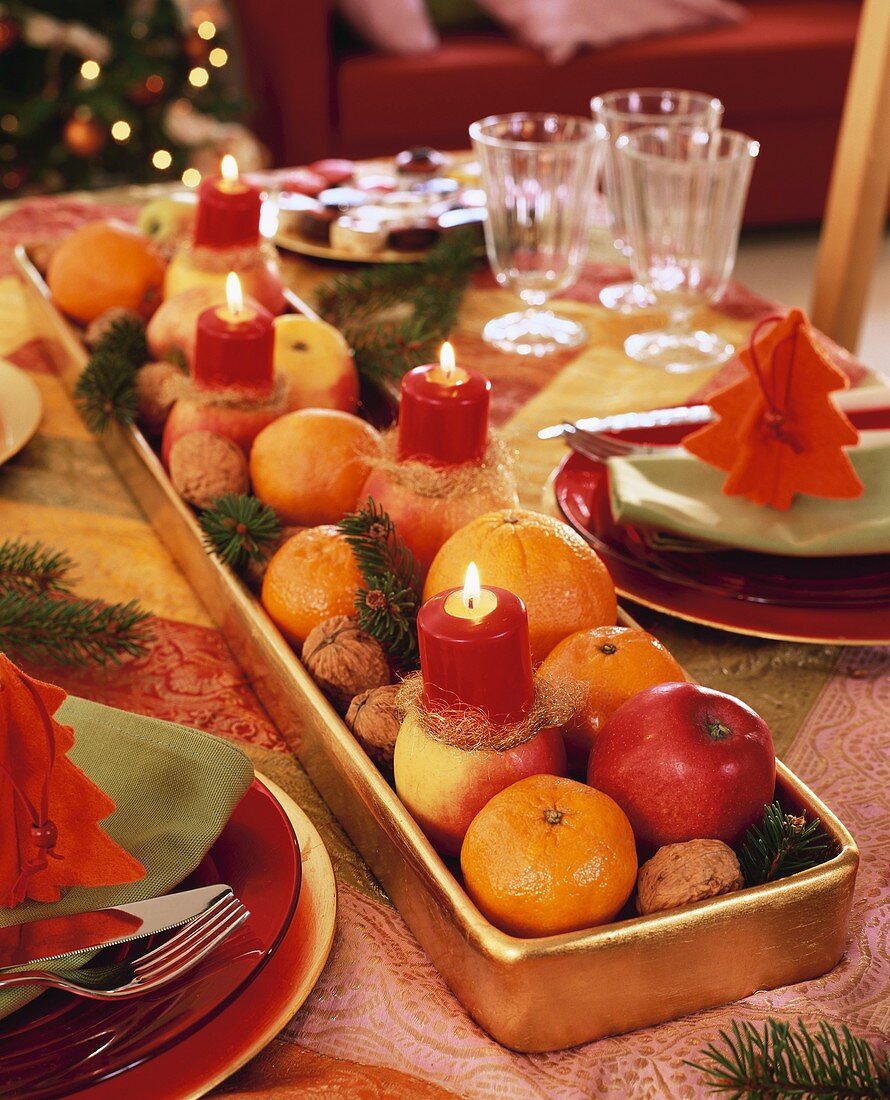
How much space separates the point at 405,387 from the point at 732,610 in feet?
0.76

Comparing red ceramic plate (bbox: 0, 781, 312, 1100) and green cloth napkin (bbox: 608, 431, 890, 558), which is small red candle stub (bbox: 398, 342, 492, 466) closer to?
green cloth napkin (bbox: 608, 431, 890, 558)

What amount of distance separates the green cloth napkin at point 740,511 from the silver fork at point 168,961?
37 centimetres

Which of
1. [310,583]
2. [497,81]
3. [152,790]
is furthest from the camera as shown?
[497,81]

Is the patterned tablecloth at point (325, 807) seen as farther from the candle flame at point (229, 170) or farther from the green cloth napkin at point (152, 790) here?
the candle flame at point (229, 170)

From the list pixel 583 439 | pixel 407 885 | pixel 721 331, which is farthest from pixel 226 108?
pixel 407 885

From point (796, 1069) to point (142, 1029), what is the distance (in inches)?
9.3

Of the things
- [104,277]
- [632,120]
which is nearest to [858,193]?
[632,120]

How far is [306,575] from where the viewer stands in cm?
66

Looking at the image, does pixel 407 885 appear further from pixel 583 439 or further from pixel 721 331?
pixel 721 331

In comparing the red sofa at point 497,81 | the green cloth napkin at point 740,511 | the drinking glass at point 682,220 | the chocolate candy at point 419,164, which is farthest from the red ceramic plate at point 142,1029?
the red sofa at point 497,81

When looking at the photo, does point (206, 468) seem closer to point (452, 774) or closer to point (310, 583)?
point (310, 583)

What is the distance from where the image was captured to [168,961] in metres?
0.46

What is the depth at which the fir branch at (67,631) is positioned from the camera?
69 centimetres

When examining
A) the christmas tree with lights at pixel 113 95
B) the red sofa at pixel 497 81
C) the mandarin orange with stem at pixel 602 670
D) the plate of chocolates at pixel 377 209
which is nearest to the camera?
the mandarin orange with stem at pixel 602 670
